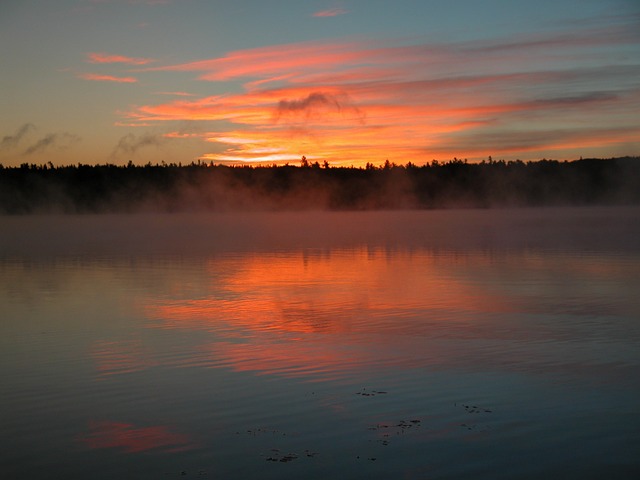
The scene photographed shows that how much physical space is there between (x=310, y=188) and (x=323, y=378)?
175956mm

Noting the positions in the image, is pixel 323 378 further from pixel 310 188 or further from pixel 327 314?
pixel 310 188

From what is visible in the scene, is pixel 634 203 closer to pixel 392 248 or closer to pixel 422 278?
pixel 392 248

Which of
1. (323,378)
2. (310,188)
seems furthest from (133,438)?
(310,188)

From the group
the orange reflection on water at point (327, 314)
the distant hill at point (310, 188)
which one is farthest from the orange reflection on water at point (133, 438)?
the distant hill at point (310, 188)

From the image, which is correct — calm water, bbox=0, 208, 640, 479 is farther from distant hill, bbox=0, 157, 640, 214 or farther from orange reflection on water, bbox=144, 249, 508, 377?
distant hill, bbox=0, 157, 640, 214

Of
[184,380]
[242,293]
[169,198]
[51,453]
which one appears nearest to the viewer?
[51,453]

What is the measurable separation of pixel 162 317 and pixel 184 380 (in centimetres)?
602

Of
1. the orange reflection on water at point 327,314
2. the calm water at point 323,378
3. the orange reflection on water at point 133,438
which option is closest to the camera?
the calm water at point 323,378

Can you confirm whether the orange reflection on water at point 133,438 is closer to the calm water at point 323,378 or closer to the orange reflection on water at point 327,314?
the calm water at point 323,378

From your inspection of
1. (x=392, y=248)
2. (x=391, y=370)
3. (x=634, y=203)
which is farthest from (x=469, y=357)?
(x=634, y=203)

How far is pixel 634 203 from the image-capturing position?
161375 mm

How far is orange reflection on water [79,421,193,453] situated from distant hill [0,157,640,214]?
519ft

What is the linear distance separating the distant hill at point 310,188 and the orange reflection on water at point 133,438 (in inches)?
6230

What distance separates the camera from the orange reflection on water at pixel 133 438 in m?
8.81
